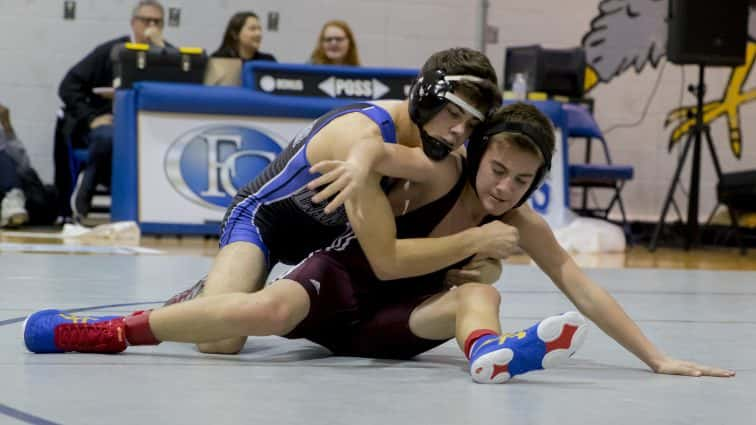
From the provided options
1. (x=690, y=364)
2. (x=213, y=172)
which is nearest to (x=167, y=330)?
(x=690, y=364)

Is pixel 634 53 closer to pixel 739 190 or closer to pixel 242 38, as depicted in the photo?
pixel 739 190

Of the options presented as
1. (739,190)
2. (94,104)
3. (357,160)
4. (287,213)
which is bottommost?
(739,190)

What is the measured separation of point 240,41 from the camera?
7.63 metres

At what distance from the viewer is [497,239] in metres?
2.54

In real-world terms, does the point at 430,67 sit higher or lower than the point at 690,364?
higher

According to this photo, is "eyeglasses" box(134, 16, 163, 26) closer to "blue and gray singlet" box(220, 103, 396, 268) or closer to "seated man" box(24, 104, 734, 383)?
"blue and gray singlet" box(220, 103, 396, 268)

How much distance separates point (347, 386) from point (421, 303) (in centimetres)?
50

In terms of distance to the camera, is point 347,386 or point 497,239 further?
point 497,239

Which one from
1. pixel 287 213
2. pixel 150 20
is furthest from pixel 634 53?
pixel 287 213

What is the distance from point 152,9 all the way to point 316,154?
17.7 ft

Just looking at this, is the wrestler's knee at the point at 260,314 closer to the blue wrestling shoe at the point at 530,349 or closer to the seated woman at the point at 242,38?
the blue wrestling shoe at the point at 530,349

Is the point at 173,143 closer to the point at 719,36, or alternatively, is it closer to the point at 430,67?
the point at 719,36

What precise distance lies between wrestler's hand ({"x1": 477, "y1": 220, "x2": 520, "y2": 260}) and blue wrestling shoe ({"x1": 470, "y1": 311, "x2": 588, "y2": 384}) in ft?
1.00

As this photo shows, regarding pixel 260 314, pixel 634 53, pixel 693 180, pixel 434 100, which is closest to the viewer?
pixel 260 314
